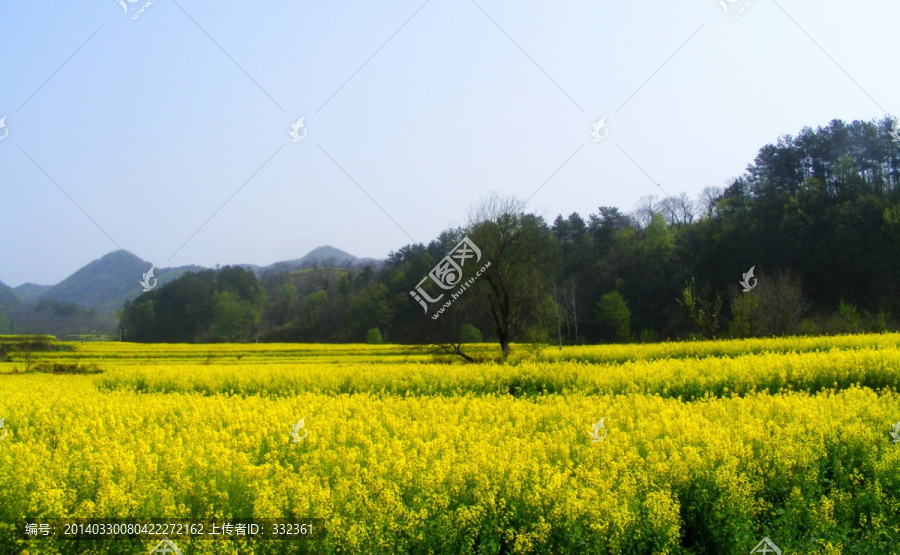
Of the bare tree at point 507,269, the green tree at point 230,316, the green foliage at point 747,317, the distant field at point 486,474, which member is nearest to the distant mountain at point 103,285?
the green tree at point 230,316

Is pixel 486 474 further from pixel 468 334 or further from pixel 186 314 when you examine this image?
pixel 186 314

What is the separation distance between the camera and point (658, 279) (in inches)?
2088

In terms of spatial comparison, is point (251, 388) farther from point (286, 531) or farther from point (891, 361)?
point (891, 361)

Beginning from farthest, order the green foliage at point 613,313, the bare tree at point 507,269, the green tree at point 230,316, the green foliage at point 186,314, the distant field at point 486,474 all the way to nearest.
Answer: the green foliage at point 613,313 < the green foliage at point 186,314 < the green tree at point 230,316 < the bare tree at point 507,269 < the distant field at point 486,474

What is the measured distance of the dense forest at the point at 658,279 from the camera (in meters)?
30.6

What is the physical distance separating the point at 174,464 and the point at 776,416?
6.87m

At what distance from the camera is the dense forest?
30.6 meters

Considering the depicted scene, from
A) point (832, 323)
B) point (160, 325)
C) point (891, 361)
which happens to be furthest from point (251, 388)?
point (160, 325)

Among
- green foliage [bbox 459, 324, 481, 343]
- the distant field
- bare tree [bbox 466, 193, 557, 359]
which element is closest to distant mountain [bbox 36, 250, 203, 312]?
green foliage [bbox 459, 324, 481, 343]

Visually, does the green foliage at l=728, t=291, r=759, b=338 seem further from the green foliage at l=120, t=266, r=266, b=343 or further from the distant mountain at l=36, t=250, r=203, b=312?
the distant mountain at l=36, t=250, r=203, b=312

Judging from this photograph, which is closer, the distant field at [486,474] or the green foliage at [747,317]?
the distant field at [486,474]

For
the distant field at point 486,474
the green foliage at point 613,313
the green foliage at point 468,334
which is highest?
the green foliage at point 613,313

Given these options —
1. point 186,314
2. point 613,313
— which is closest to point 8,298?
point 186,314

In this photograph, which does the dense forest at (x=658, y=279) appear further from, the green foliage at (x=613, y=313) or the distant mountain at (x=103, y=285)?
the distant mountain at (x=103, y=285)
